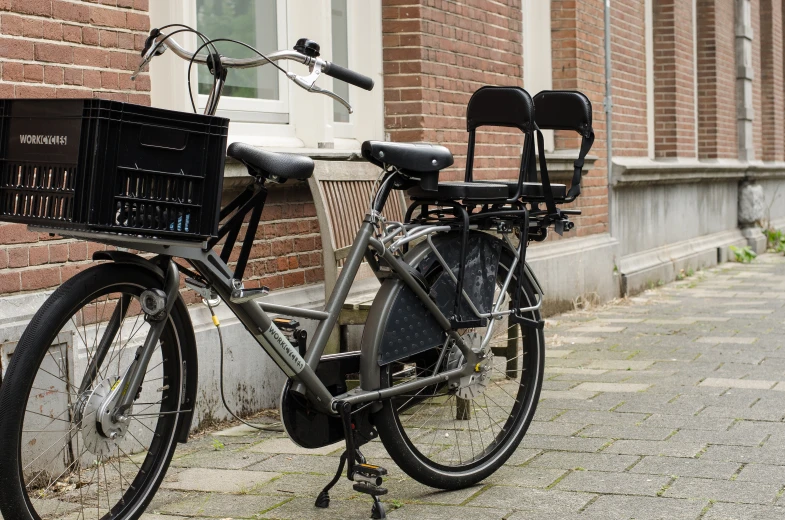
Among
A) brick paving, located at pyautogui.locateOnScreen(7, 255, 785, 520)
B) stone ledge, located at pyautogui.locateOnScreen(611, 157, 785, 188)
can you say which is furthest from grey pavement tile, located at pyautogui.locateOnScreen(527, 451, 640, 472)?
stone ledge, located at pyautogui.locateOnScreen(611, 157, 785, 188)

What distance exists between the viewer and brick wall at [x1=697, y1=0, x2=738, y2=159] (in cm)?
1434

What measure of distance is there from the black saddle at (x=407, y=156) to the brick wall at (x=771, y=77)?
614 inches

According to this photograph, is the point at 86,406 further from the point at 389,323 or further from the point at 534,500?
the point at 534,500

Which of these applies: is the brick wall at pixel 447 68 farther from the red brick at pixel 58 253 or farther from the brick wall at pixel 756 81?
the brick wall at pixel 756 81

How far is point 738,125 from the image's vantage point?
616 inches

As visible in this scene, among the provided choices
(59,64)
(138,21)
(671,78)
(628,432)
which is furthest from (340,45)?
(671,78)

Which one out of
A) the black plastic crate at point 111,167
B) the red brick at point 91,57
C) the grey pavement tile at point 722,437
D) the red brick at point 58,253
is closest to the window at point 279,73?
the red brick at point 91,57

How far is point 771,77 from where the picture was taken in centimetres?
1831

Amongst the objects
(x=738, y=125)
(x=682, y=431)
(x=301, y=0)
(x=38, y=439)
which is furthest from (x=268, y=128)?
(x=738, y=125)

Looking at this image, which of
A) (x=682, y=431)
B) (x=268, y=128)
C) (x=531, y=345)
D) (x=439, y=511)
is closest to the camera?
(x=439, y=511)

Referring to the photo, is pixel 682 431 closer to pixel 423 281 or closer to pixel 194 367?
pixel 423 281

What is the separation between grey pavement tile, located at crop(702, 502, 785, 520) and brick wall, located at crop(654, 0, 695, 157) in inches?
373

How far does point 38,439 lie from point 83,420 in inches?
8.9

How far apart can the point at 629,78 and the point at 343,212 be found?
633 cm
